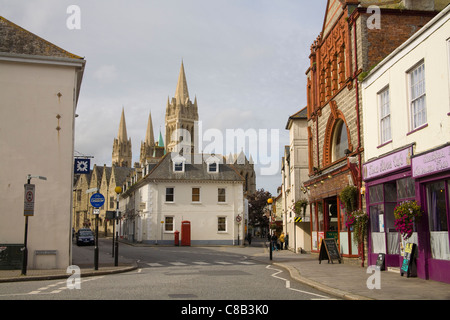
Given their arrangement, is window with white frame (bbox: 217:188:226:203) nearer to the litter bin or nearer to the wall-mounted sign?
the litter bin

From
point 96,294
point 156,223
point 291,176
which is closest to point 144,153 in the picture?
point 156,223

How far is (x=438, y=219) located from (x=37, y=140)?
49.0 ft

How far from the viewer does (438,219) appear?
13.6 meters

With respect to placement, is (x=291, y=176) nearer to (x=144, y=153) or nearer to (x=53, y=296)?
(x=53, y=296)

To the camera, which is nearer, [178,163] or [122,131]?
[178,163]

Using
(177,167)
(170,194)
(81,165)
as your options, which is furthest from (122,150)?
(81,165)

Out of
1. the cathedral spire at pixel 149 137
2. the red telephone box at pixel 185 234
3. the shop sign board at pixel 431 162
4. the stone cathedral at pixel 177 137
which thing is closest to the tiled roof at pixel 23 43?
the shop sign board at pixel 431 162

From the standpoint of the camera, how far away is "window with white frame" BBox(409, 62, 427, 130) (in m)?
14.5

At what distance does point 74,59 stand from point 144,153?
130 meters

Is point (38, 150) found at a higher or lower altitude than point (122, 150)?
lower

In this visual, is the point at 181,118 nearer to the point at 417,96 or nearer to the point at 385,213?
the point at 385,213

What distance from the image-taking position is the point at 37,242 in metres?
18.9

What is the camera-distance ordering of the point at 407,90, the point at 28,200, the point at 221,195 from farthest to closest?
the point at 221,195
the point at 28,200
the point at 407,90

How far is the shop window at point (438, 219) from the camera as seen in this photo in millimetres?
13172
